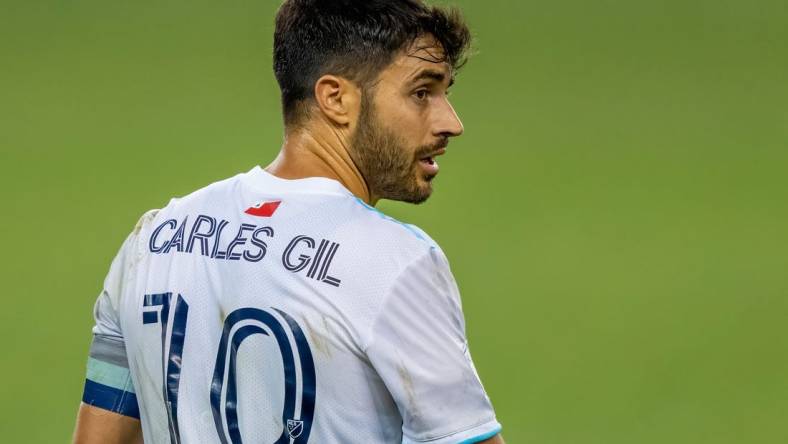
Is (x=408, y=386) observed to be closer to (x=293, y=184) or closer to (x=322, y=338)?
(x=322, y=338)

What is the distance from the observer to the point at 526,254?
621cm

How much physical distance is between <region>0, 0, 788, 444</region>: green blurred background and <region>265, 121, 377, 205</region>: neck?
3.10 meters

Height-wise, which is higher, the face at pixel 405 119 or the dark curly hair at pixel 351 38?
the dark curly hair at pixel 351 38

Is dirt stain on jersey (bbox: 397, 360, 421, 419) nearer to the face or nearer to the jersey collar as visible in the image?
the jersey collar

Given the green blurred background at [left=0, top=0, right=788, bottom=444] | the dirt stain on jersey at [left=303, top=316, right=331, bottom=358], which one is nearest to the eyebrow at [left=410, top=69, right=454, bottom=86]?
the dirt stain on jersey at [left=303, top=316, right=331, bottom=358]

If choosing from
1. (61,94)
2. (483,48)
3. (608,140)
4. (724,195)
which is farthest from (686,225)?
(61,94)

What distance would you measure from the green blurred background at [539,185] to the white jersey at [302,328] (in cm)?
318

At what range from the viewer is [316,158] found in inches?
74.1

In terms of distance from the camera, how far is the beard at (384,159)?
6.23 feet

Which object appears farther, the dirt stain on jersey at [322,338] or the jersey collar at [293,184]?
the jersey collar at [293,184]

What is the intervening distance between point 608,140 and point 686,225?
90cm

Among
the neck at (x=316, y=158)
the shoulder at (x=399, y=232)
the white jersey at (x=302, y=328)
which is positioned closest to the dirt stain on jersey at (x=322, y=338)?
the white jersey at (x=302, y=328)

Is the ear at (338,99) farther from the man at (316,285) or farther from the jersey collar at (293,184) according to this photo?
the jersey collar at (293,184)

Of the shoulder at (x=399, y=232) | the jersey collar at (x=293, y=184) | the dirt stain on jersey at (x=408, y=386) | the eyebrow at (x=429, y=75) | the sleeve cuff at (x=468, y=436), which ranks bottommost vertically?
the sleeve cuff at (x=468, y=436)
